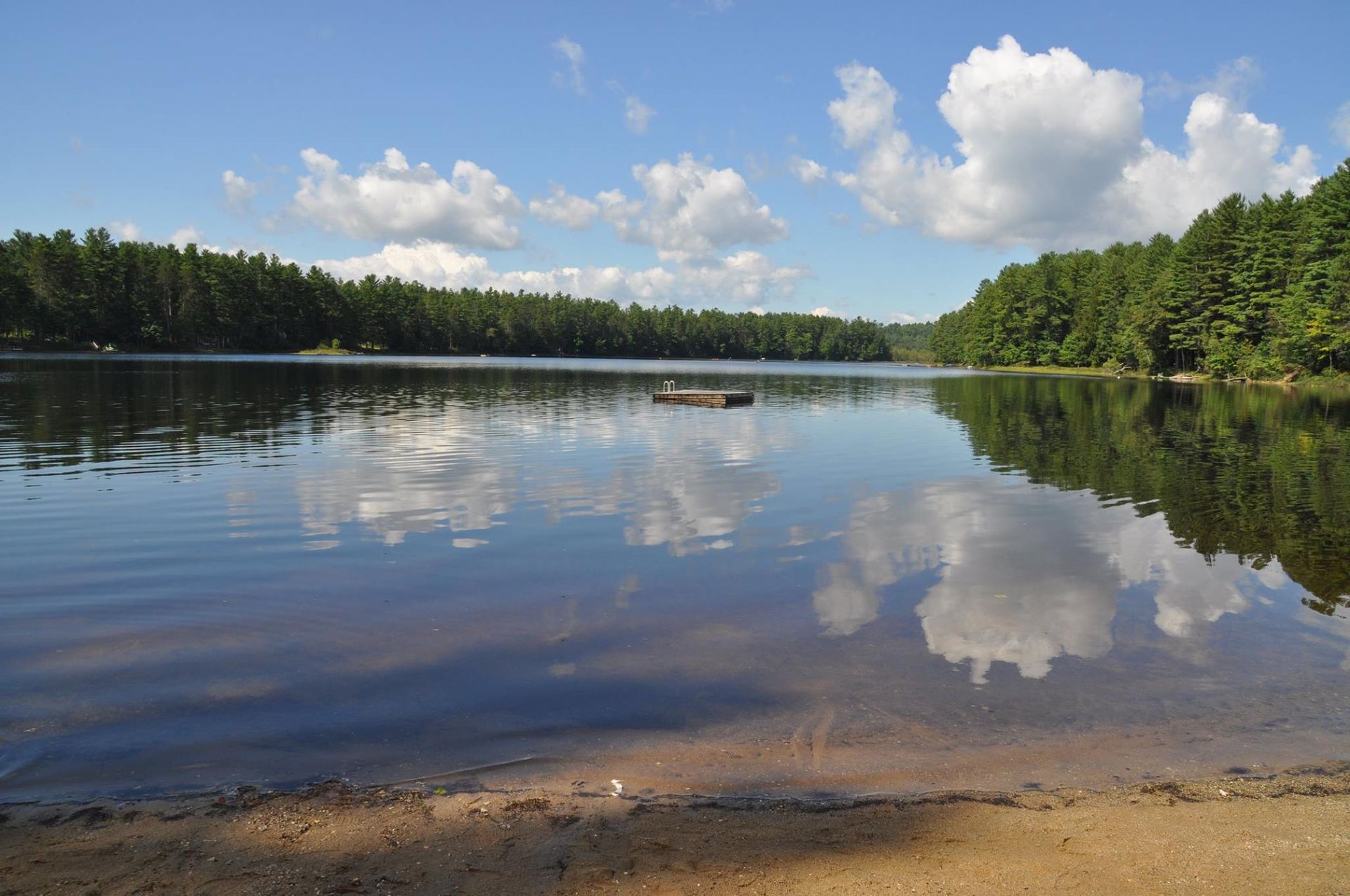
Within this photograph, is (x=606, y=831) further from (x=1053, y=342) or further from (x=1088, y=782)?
(x=1053, y=342)

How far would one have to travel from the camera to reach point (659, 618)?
411 inches

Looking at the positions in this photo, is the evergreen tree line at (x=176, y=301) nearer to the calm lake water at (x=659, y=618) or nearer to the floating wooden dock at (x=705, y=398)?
the floating wooden dock at (x=705, y=398)

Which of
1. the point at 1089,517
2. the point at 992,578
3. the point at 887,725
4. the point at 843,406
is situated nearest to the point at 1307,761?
the point at 887,725

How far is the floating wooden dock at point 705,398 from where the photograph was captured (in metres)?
50.4

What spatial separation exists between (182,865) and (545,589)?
6.65 metres

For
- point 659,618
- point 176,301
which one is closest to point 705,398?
point 659,618

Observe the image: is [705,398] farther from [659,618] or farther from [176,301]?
[176,301]

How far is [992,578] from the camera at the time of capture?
41.4ft

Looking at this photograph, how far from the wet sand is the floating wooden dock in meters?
43.8

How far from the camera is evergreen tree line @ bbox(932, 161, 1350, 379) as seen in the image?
72562 millimetres

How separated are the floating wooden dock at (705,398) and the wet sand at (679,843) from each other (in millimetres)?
43839

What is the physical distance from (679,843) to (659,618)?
16.6 feet

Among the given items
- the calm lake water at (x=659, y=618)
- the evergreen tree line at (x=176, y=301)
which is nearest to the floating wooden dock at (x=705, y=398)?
the calm lake water at (x=659, y=618)

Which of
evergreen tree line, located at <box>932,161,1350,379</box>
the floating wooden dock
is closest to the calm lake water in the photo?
the floating wooden dock
